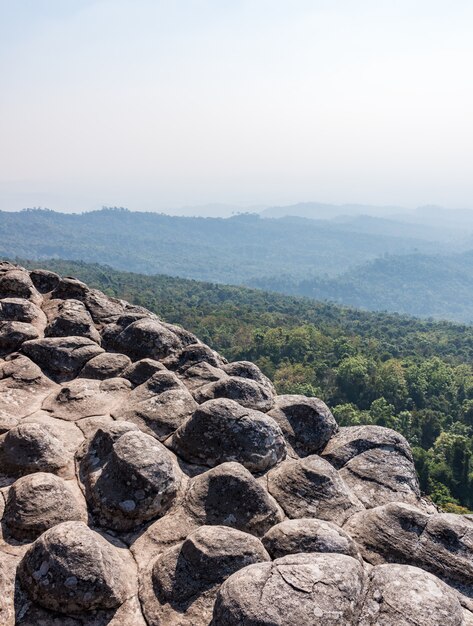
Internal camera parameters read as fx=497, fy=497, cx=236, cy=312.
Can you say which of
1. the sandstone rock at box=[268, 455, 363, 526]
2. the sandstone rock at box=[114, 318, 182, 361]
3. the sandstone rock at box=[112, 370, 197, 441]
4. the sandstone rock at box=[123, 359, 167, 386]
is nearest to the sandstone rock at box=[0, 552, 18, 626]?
the sandstone rock at box=[112, 370, 197, 441]

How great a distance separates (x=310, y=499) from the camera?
6086mm

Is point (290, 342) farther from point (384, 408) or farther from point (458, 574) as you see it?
point (458, 574)

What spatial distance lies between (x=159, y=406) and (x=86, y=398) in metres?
1.30

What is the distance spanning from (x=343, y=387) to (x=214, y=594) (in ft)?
206

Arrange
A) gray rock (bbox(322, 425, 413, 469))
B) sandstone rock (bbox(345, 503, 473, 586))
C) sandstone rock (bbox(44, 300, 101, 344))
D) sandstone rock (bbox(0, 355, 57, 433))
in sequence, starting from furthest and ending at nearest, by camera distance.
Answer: sandstone rock (bbox(44, 300, 101, 344)), sandstone rock (bbox(0, 355, 57, 433)), gray rock (bbox(322, 425, 413, 469)), sandstone rock (bbox(345, 503, 473, 586))

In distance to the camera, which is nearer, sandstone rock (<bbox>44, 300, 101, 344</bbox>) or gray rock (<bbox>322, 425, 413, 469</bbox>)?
gray rock (<bbox>322, 425, 413, 469</bbox>)

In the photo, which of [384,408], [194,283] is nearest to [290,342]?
[384,408]

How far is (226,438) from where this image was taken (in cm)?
664

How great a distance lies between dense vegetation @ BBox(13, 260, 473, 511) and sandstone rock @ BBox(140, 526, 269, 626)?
3395 centimetres

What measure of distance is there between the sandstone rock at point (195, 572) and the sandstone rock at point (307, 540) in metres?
0.18

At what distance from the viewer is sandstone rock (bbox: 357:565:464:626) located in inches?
160

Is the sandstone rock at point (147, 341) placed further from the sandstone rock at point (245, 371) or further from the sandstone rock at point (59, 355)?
the sandstone rock at point (245, 371)

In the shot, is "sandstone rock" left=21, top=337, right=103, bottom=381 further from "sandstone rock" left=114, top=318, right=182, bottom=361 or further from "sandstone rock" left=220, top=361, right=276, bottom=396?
"sandstone rock" left=220, top=361, right=276, bottom=396

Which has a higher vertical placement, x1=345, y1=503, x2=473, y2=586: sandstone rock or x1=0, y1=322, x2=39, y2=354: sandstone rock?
x1=0, y1=322, x2=39, y2=354: sandstone rock
